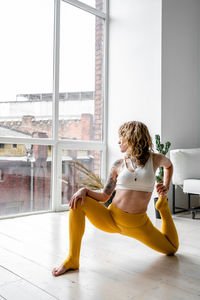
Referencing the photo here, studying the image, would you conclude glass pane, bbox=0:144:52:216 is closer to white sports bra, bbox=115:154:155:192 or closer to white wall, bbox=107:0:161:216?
white wall, bbox=107:0:161:216

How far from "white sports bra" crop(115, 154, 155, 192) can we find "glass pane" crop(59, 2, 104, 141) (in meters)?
2.14

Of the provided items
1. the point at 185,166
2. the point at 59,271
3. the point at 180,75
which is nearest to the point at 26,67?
the point at 180,75

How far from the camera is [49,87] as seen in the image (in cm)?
380

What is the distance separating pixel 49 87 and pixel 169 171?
225 centimetres

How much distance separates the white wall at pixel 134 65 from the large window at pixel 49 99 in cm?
16

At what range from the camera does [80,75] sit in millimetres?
4137

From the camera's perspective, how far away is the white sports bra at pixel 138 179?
1.85 m

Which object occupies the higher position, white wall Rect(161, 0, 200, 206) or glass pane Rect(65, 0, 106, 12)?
glass pane Rect(65, 0, 106, 12)

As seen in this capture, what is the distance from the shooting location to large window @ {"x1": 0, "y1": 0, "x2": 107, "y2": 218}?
3.44 metres

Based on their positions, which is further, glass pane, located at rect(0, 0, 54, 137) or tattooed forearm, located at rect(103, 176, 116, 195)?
glass pane, located at rect(0, 0, 54, 137)

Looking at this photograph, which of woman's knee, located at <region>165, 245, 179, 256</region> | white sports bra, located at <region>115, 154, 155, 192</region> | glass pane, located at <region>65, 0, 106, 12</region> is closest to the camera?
white sports bra, located at <region>115, 154, 155, 192</region>

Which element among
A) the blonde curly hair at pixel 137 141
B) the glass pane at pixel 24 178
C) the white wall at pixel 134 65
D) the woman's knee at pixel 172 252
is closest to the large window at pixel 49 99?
the glass pane at pixel 24 178

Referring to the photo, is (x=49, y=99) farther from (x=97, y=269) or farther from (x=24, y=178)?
(x=97, y=269)

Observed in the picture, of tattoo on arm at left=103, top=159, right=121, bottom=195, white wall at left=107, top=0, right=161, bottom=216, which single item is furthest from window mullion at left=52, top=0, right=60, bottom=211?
tattoo on arm at left=103, top=159, right=121, bottom=195
